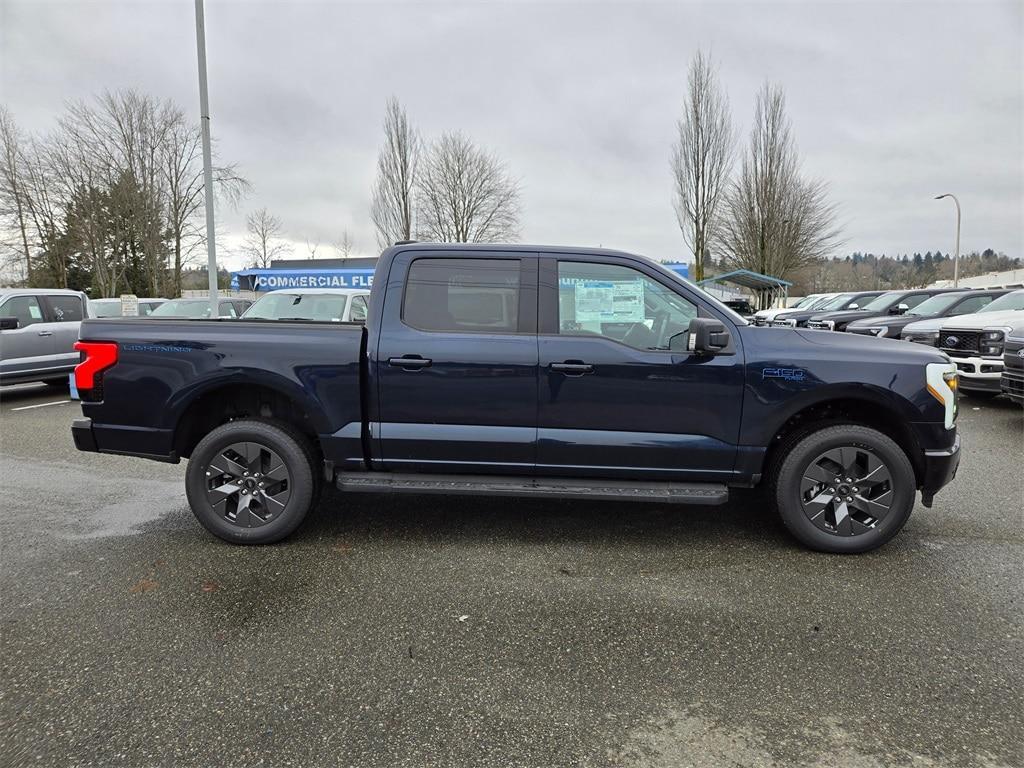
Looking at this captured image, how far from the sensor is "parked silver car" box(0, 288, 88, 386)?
9.30m

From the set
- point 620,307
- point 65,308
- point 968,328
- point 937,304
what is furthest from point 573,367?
point 937,304

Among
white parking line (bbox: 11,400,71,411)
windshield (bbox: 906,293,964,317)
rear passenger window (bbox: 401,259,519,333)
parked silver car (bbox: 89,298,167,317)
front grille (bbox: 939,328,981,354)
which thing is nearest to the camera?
rear passenger window (bbox: 401,259,519,333)

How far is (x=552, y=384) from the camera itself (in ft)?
11.9

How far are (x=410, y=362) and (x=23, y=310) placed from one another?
372 inches

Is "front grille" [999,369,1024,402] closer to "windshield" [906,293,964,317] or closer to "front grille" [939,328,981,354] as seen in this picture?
"front grille" [939,328,981,354]

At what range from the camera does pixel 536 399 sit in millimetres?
3652

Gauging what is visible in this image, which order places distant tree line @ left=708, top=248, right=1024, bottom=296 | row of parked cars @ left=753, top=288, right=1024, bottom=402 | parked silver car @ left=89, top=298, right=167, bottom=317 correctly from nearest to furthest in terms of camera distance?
row of parked cars @ left=753, top=288, right=1024, bottom=402, parked silver car @ left=89, top=298, right=167, bottom=317, distant tree line @ left=708, top=248, right=1024, bottom=296

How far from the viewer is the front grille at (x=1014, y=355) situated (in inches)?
275

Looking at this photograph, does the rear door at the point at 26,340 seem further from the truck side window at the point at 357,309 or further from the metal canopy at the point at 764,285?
the metal canopy at the point at 764,285

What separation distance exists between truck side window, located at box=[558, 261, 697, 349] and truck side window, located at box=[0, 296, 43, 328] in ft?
32.1

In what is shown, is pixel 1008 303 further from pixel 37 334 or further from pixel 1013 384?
pixel 37 334

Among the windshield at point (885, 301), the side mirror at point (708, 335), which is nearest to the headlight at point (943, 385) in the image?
the side mirror at point (708, 335)

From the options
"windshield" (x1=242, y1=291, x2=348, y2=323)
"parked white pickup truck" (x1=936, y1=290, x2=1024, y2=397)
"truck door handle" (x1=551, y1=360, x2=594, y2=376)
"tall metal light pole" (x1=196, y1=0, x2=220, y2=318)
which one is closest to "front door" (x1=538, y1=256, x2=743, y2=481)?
"truck door handle" (x1=551, y1=360, x2=594, y2=376)

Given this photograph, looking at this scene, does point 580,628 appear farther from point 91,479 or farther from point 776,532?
point 91,479
